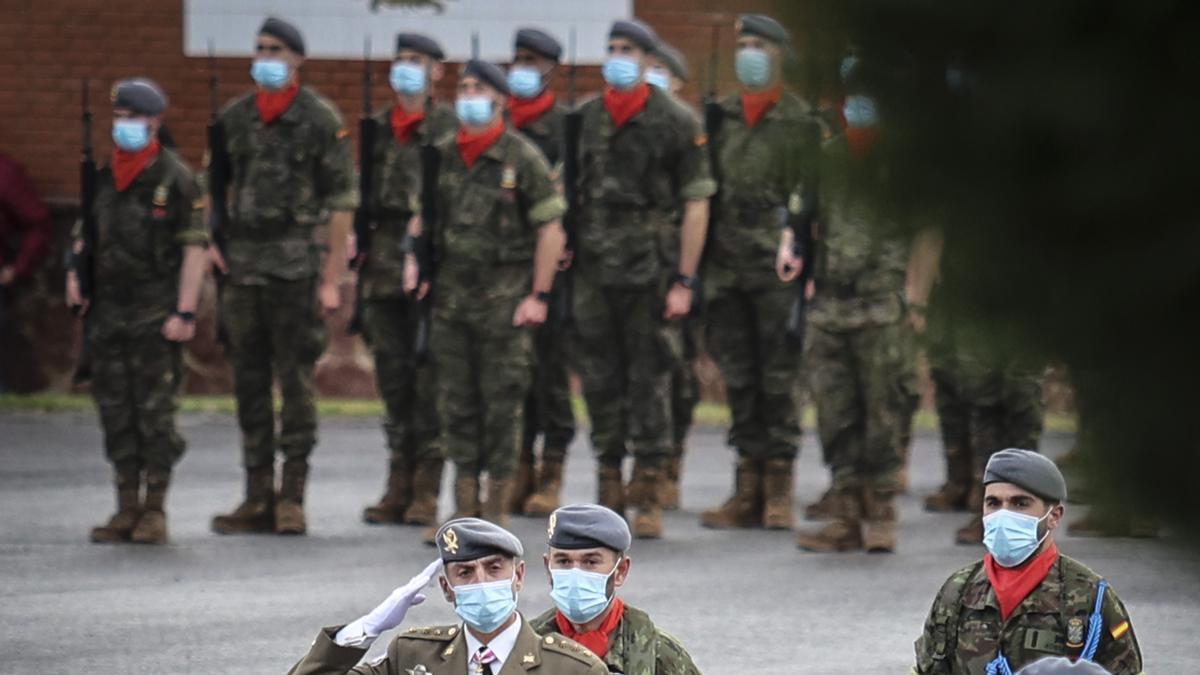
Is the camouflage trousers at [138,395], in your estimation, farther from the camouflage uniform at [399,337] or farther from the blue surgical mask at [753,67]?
the blue surgical mask at [753,67]

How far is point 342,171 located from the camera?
35.1ft

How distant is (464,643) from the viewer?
17.7 ft

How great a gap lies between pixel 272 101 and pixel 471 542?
542 centimetres

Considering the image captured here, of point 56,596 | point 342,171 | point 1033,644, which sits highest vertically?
point 342,171

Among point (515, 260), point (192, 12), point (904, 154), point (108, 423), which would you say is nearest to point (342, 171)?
point (515, 260)

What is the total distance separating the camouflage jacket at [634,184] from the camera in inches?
426

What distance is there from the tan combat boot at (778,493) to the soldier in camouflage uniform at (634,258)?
54 centimetres

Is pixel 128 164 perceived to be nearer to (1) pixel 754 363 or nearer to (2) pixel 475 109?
(2) pixel 475 109

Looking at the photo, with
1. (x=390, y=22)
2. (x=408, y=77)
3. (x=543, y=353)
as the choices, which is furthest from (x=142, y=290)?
(x=390, y=22)

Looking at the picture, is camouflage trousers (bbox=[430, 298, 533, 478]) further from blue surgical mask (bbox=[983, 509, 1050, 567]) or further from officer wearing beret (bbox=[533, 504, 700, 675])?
blue surgical mask (bbox=[983, 509, 1050, 567])

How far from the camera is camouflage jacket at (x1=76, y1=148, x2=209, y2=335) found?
10.4m

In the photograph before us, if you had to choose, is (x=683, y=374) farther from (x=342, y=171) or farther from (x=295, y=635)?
(x=295, y=635)

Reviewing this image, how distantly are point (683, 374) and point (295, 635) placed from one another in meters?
4.56

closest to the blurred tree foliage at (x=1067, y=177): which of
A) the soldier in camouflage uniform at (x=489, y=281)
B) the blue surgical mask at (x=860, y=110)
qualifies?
the blue surgical mask at (x=860, y=110)
